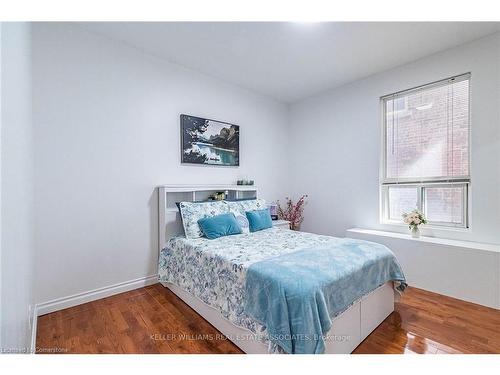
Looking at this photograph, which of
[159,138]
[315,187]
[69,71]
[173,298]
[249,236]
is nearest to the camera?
[69,71]

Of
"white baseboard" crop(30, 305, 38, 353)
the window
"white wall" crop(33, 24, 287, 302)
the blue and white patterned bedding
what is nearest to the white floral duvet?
the blue and white patterned bedding

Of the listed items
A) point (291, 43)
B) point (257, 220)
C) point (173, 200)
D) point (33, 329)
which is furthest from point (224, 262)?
point (291, 43)

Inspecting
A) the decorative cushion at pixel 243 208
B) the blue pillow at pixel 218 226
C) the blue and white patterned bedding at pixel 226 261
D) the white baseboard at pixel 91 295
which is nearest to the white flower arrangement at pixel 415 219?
the blue and white patterned bedding at pixel 226 261

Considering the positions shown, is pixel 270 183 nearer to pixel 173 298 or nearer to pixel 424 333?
pixel 173 298

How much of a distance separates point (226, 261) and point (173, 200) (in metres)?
1.48

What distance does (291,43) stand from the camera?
2598 mm

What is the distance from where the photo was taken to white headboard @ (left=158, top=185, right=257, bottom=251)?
2.77 m

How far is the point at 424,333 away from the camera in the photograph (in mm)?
1842

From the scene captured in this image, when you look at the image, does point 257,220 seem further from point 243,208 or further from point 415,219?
point 415,219

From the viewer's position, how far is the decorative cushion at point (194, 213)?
2619 millimetres

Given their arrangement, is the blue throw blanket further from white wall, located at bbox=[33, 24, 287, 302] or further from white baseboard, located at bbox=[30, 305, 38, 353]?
white wall, located at bbox=[33, 24, 287, 302]

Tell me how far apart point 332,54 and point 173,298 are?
3.37 metres
